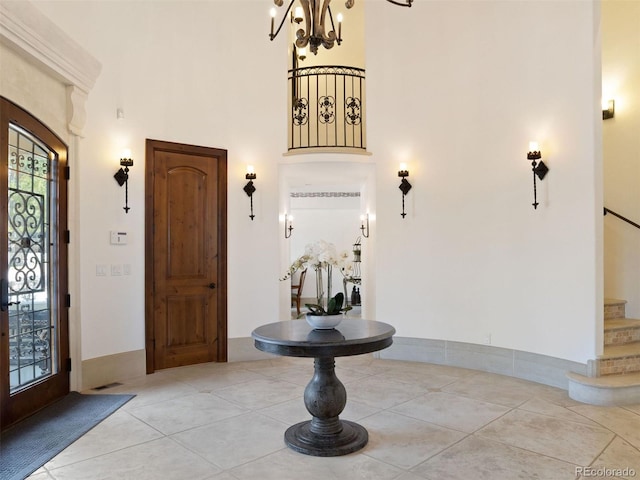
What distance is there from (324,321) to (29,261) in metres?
2.58

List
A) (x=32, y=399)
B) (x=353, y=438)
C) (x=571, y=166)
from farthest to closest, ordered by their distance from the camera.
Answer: (x=571, y=166) → (x=32, y=399) → (x=353, y=438)

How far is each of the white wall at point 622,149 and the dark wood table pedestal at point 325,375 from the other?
11.8 feet

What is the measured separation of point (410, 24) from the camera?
577 centimetres

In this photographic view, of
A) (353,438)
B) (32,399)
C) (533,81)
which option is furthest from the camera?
(533,81)

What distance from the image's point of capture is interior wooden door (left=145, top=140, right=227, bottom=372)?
5207mm

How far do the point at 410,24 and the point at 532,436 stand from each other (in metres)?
4.84

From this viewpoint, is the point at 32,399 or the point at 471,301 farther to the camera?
the point at 471,301

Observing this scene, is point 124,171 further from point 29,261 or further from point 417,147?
point 417,147

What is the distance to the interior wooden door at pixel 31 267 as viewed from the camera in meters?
3.48

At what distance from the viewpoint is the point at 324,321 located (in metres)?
3.27

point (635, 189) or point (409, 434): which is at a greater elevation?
point (635, 189)

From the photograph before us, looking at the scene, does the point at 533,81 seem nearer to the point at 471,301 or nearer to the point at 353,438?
the point at 471,301

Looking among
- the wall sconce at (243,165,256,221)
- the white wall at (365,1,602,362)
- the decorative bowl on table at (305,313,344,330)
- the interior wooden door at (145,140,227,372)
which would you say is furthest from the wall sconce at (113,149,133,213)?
the white wall at (365,1,602,362)

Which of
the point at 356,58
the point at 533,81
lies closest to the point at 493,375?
the point at 533,81
